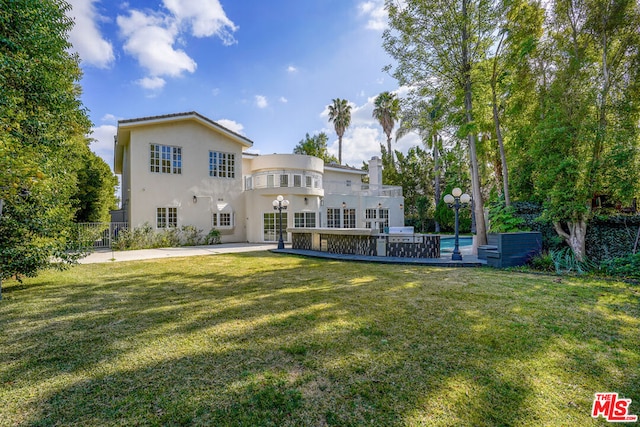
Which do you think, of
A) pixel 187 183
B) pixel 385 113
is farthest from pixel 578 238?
pixel 385 113

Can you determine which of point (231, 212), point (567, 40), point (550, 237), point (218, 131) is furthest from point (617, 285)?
point (218, 131)

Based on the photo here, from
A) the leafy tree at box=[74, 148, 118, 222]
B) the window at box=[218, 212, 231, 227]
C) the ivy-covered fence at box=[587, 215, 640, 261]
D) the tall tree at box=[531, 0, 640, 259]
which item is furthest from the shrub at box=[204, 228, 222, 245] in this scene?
the ivy-covered fence at box=[587, 215, 640, 261]

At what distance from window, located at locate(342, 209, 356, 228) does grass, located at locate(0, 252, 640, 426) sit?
1831cm

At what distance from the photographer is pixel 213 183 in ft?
68.8

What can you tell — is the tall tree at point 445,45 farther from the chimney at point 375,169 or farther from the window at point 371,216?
the chimney at point 375,169

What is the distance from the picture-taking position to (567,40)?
10.7 m

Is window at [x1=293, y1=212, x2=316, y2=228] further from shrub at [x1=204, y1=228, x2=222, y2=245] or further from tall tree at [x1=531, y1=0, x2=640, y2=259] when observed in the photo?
tall tree at [x1=531, y1=0, x2=640, y2=259]

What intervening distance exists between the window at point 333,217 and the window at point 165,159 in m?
12.1

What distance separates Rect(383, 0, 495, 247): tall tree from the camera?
12.0 meters

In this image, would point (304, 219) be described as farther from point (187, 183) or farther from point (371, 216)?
point (187, 183)

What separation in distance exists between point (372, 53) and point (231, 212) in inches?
570

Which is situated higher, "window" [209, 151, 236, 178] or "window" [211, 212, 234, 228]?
"window" [209, 151, 236, 178]

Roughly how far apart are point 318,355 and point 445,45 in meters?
14.2

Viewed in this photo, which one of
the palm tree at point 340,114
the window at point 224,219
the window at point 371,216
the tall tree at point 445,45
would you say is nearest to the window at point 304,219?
the window at point 224,219
